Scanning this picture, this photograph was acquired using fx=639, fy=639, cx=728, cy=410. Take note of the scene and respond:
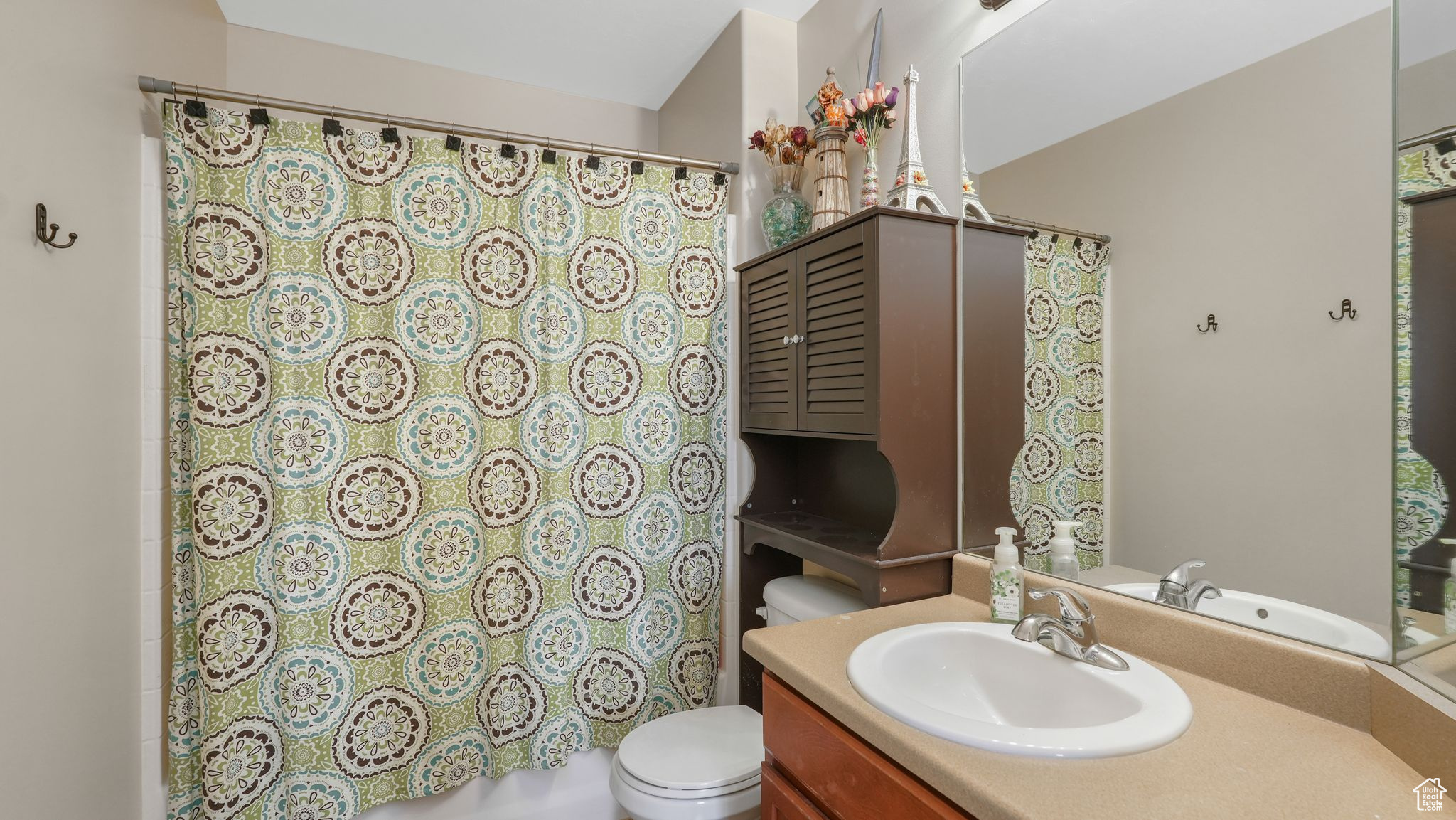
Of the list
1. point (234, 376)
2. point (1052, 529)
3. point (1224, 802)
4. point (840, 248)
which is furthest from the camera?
point (234, 376)

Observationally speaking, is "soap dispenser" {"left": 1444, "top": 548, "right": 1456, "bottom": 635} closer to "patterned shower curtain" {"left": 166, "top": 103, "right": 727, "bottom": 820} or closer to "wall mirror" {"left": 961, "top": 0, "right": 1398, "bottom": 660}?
"wall mirror" {"left": 961, "top": 0, "right": 1398, "bottom": 660}

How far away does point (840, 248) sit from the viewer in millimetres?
1505

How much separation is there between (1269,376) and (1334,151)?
312 mm

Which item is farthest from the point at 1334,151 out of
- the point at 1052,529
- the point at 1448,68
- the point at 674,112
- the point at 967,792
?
the point at 674,112

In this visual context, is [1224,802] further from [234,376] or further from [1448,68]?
[234,376]

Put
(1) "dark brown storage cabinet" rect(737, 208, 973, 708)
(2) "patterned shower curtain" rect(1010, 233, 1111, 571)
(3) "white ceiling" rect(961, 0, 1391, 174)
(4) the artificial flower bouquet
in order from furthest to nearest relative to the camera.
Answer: (4) the artificial flower bouquet → (1) "dark brown storage cabinet" rect(737, 208, 973, 708) → (2) "patterned shower curtain" rect(1010, 233, 1111, 571) → (3) "white ceiling" rect(961, 0, 1391, 174)

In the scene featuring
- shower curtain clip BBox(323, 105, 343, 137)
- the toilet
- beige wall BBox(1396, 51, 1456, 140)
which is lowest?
the toilet

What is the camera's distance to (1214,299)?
102cm

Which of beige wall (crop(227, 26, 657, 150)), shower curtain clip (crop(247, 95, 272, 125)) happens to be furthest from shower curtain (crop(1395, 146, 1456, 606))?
beige wall (crop(227, 26, 657, 150))

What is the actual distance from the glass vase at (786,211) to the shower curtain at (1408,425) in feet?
4.19

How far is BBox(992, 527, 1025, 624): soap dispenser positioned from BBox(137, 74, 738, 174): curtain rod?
1.44 meters

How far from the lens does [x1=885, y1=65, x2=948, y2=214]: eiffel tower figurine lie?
4.91 feet

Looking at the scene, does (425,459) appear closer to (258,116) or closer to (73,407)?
(73,407)

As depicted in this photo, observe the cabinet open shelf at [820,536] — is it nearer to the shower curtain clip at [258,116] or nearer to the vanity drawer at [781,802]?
the vanity drawer at [781,802]
